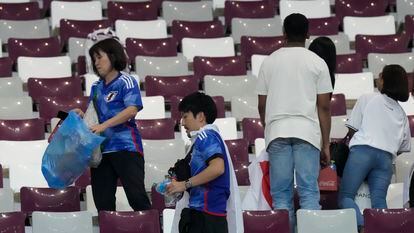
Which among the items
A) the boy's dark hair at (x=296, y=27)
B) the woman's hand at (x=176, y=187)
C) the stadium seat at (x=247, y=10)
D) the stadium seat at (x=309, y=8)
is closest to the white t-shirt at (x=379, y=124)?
the boy's dark hair at (x=296, y=27)

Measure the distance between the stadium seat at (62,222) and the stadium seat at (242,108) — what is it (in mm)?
2416

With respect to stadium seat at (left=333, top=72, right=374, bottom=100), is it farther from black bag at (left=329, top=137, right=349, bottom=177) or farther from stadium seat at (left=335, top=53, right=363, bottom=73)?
black bag at (left=329, top=137, right=349, bottom=177)

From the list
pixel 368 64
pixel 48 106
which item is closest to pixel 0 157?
pixel 48 106

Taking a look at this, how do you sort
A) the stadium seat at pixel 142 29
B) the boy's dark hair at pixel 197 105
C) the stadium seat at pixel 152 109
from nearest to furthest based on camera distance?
the boy's dark hair at pixel 197 105 < the stadium seat at pixel 152 109 < the stadium seat at pixel 142 29

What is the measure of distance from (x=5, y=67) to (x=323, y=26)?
9.96 feet

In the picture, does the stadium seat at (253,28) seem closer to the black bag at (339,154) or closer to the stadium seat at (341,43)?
the stadium seat at (341,43)

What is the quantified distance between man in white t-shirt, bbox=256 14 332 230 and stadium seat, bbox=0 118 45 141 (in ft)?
7.47

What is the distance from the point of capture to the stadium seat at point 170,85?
34.5 feet

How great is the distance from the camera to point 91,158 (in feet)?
25.6

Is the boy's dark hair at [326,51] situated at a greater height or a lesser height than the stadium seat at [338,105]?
greater

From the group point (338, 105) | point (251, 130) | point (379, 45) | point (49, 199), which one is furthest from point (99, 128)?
point (379, 45)

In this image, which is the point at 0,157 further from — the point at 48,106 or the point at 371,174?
the point at 371,174

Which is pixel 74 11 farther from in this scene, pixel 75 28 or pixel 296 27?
pixel 296 27

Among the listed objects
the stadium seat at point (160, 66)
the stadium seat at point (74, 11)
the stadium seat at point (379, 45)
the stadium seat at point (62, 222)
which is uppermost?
the stadium seat at point (74, 11)
